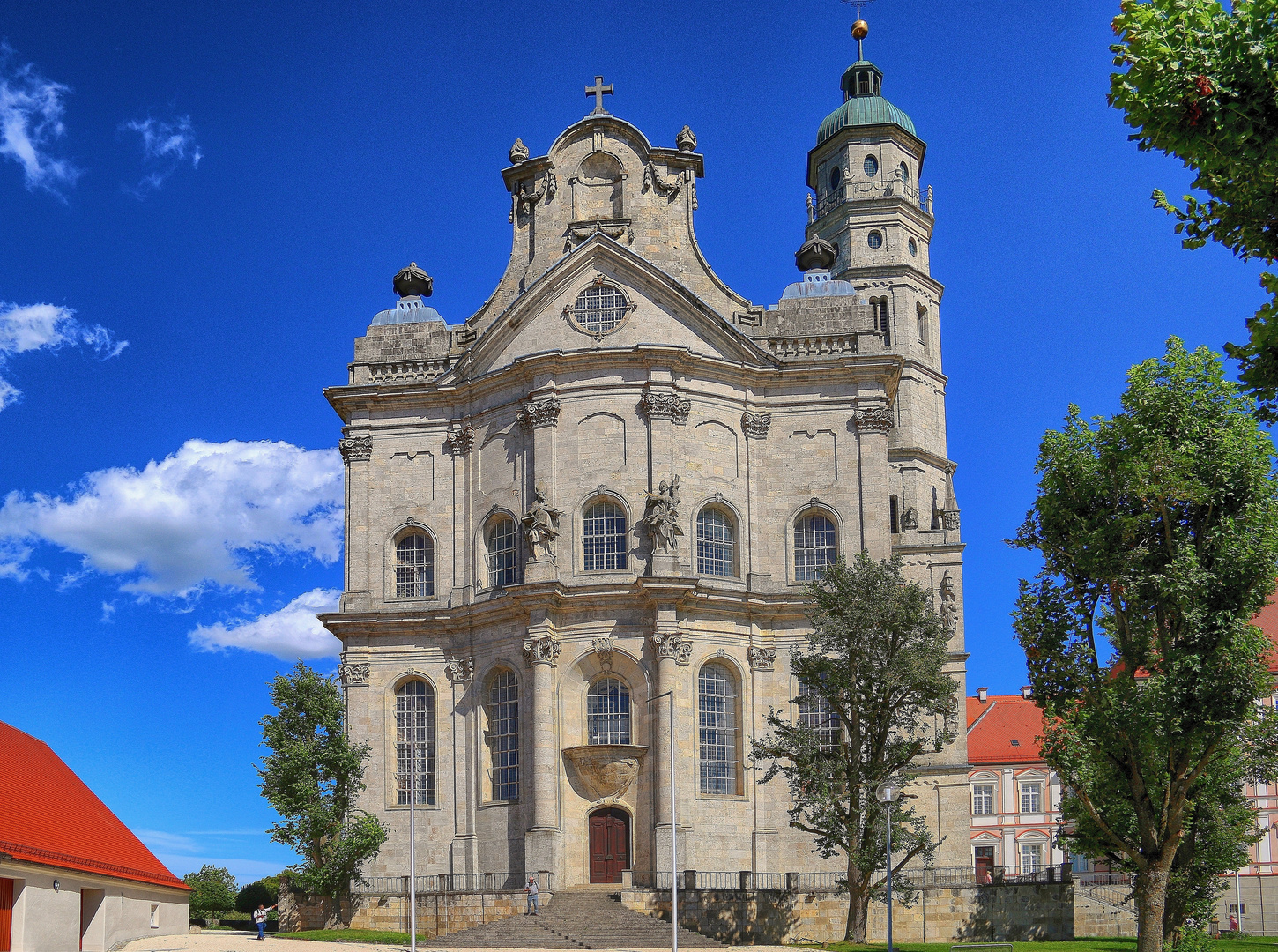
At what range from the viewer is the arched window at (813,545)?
4738cm

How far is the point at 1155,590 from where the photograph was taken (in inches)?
1161

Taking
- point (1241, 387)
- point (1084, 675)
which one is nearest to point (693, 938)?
point (1084, 675)

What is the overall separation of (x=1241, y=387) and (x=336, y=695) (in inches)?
1335

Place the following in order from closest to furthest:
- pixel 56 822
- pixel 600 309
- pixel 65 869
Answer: pixel 65 869
pixel 56 822
pixel 600 309

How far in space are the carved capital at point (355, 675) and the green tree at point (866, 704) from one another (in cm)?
1520

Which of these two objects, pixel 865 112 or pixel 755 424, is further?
pixel 865 112

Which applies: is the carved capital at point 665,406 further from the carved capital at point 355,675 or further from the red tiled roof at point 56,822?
the red tiled roof at point 56,822

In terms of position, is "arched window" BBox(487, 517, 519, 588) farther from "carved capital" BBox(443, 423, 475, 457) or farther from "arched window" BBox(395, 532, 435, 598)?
"carved capital" BBox(443, 423, 475, 457)

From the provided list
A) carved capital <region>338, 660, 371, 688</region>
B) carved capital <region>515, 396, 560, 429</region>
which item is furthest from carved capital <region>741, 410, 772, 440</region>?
carved capital <region>338, 660, 371, 688</region>

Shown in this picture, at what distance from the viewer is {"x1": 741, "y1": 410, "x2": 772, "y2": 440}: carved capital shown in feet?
158

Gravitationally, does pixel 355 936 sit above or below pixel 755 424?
below

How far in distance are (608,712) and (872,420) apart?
1299cm

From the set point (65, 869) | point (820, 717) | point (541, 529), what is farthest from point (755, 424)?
point (65, 869)

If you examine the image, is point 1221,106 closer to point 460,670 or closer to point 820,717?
point 820,717
